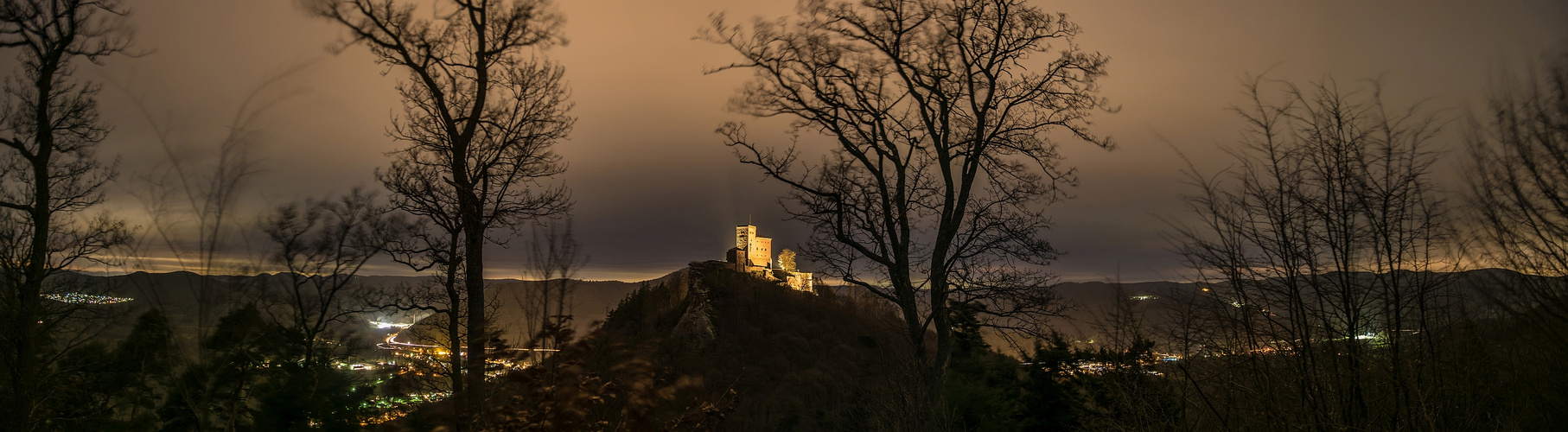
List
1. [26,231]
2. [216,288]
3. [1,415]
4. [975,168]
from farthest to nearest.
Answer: [975,168] < [26,231] < [1,415] < [216,288]

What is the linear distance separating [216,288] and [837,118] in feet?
18.5

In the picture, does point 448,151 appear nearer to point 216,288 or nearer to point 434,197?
point 434,197

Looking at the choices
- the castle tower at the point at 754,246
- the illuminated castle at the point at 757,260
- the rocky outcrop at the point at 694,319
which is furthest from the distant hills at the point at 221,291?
the castle tower at the point at 754,246

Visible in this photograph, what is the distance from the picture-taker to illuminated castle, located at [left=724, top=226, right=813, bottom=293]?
133 ft

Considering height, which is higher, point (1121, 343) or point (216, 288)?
point (216, 288)

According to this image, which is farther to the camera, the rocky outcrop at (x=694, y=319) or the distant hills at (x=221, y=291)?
the rocky outcrop at (x=694, y=319)

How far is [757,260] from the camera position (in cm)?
5300

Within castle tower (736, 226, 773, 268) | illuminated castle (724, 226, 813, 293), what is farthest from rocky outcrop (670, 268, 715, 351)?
castle tower (736, 226, 773, 268)

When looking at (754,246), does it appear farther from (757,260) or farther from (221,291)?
(221,291)

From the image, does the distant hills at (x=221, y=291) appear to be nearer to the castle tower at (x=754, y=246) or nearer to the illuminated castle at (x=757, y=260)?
the illuminated castle at (x=757, y=260)

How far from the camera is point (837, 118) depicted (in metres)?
7.30

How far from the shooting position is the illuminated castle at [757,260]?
40594 mm

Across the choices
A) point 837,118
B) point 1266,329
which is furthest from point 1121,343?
point 837,118

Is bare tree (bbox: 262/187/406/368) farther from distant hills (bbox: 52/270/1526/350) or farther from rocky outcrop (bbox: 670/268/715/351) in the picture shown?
rocky outcrop (bbox: 670/268/715/351)
